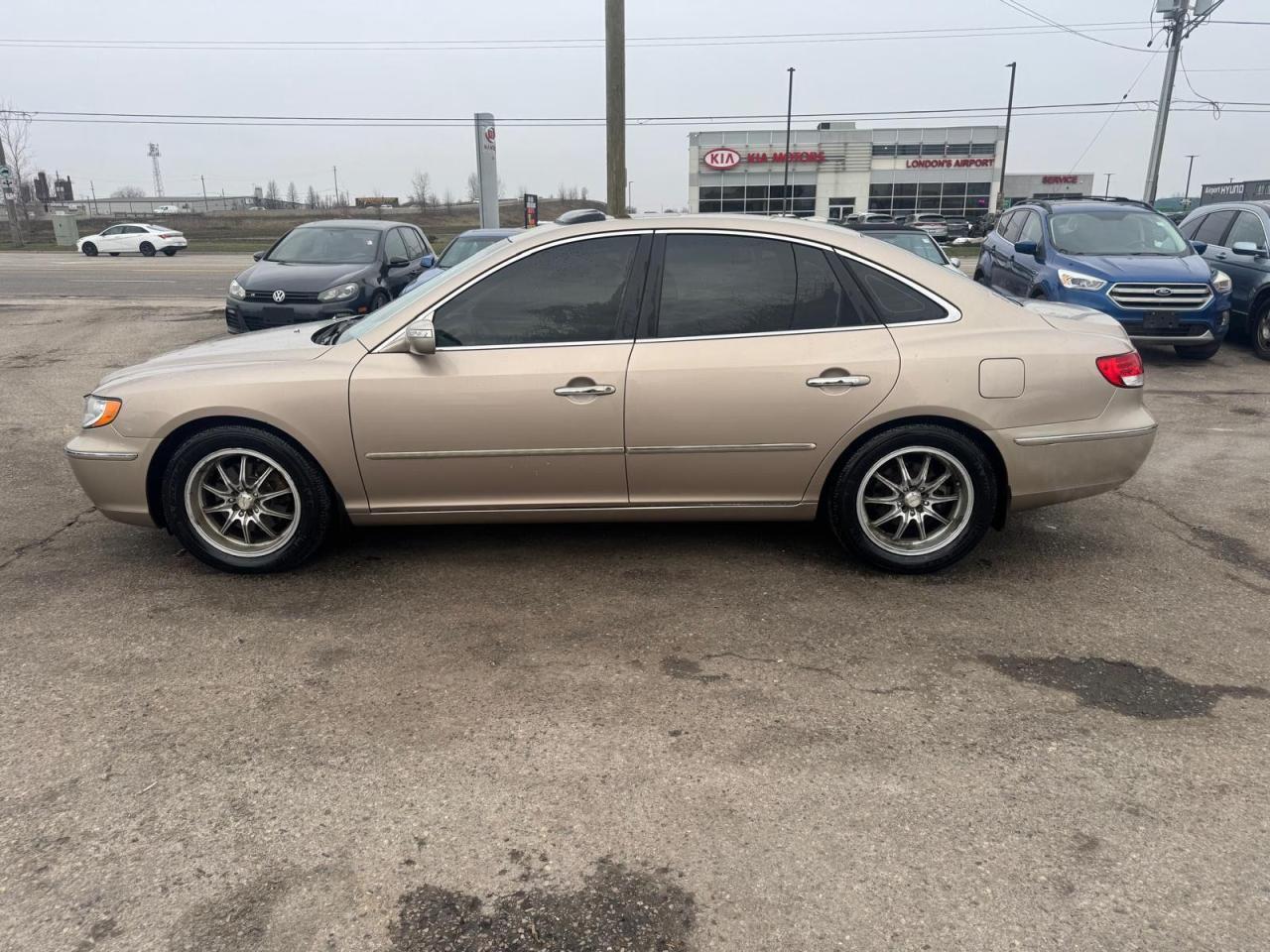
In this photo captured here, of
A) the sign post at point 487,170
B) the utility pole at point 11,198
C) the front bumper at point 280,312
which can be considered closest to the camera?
the front bumper at point 280,312

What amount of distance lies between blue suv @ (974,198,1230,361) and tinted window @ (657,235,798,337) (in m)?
5.98

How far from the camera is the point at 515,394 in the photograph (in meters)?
4.02

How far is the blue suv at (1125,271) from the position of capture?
9.24m

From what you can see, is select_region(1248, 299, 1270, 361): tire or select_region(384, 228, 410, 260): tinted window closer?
select_region(1248, 299, 1270, 361): tire

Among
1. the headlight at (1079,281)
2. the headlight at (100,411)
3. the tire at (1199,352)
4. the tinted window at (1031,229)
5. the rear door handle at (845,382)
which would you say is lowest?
the tire at (1199,352)

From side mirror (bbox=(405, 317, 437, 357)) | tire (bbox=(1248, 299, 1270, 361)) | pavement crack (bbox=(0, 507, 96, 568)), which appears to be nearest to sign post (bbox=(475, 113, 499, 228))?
tire (bbox=(1248, 299, 1270, 361))

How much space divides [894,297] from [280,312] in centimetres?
832

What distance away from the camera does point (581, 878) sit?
92.7 inches

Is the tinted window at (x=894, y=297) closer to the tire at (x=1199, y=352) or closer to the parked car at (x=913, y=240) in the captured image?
the parked car at (x=913, y=240)

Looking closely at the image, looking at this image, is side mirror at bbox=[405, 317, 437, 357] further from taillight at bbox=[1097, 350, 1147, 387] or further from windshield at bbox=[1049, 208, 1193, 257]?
windshield at bbox=[1049, 208, 1193, 257]

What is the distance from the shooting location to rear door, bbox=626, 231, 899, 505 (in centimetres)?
403

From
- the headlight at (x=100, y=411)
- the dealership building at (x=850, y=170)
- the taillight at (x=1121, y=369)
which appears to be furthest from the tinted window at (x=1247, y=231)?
the dealership building at (x=850, y=170)

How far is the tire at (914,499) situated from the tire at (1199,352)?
7.28m

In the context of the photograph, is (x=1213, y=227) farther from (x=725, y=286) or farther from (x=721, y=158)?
(x=721, y=158)
